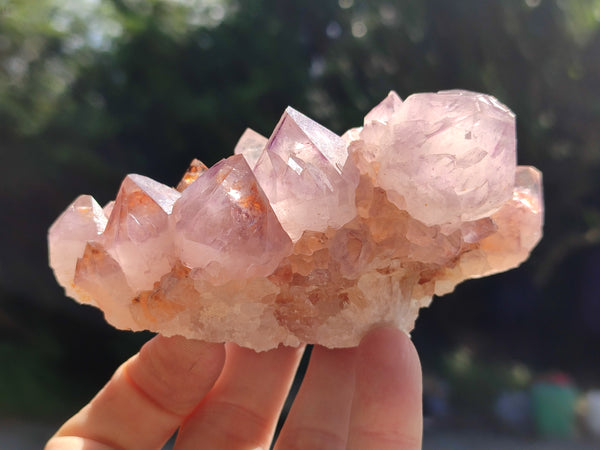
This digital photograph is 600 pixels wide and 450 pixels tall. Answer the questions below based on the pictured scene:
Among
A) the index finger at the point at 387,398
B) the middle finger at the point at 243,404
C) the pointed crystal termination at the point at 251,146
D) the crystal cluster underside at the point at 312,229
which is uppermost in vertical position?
the pointed crystal termination at the point at 251,146

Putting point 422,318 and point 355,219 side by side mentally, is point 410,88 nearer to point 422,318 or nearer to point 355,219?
point 422,318

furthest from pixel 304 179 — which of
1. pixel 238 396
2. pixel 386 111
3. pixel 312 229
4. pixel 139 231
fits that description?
pixel 238 396

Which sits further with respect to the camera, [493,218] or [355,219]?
[493,218]

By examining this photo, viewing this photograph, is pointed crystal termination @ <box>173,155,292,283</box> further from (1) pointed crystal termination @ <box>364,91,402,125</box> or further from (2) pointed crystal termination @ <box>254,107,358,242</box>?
(1) pointed crystal termination @ <box>364,91,402,125</box>

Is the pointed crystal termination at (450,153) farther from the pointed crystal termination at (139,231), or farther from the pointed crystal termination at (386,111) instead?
the pointed crystal termination at (139,231)

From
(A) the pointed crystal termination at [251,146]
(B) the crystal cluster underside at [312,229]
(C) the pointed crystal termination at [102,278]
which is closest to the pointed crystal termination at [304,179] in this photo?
(B) the crystal cluster underside at [312,229]

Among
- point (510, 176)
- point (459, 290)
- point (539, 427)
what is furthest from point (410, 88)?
point (510, 176)
